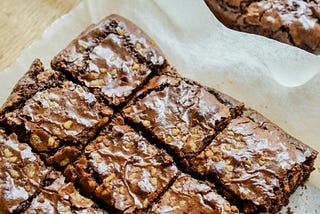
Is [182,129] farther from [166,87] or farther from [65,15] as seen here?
[65,15]

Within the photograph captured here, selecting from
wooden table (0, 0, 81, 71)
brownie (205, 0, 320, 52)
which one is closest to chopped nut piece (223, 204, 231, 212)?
brownie (205, 0, 320, 52)

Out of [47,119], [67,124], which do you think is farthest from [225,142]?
[47,119]

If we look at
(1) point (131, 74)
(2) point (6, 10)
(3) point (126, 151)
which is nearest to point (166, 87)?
(1) point (131, 74)

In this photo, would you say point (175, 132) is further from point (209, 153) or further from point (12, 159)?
point (12, 159)

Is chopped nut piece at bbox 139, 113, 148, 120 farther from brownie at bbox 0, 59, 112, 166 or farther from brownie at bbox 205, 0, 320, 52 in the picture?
brownie at bbox 205, 0, 320, 52

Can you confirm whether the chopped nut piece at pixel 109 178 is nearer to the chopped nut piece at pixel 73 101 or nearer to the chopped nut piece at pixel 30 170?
the chopped nut piece at pixel 30 170

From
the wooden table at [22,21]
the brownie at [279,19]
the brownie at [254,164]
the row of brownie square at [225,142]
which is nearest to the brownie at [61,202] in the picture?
the row of brownie square at [225,142]
